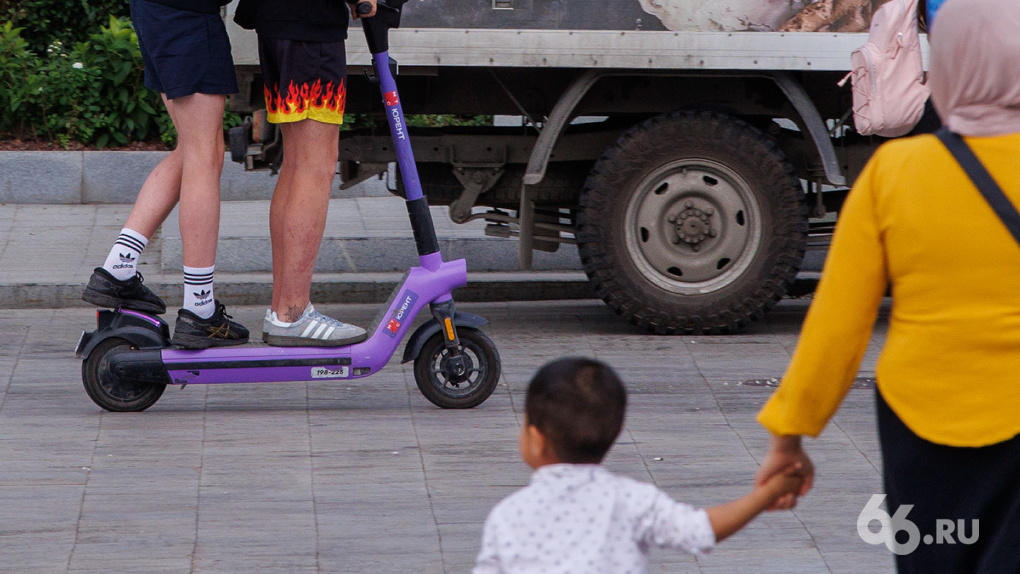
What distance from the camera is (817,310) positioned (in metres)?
2.54

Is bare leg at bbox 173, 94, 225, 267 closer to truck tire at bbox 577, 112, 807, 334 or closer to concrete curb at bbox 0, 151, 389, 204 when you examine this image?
truck tire at bbox 577, 112, 807, 334

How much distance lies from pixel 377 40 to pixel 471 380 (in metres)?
1.35

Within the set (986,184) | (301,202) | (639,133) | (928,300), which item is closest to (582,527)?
(928,300)

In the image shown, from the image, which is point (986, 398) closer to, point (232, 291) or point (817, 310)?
point (817, 310)

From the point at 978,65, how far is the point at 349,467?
2.90 m

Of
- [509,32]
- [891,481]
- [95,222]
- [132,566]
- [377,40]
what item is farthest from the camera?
[95,222]

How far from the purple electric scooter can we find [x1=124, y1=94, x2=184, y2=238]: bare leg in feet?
1.12

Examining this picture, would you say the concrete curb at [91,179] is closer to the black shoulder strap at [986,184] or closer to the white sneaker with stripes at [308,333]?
the white sneaker with stripes at [308,333]

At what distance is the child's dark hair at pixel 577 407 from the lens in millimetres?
2322

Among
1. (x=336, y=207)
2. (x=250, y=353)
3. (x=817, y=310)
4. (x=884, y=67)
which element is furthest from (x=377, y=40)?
(x=336, y=207)

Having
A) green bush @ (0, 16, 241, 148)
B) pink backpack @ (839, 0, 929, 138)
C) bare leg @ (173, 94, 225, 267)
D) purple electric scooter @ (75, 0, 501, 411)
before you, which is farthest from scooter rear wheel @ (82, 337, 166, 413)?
green bush @ (0, 16, 241, 148)

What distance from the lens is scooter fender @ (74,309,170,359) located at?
5215 mm

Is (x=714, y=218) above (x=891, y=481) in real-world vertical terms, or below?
below

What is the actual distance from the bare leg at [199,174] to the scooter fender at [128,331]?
30 centimetres
